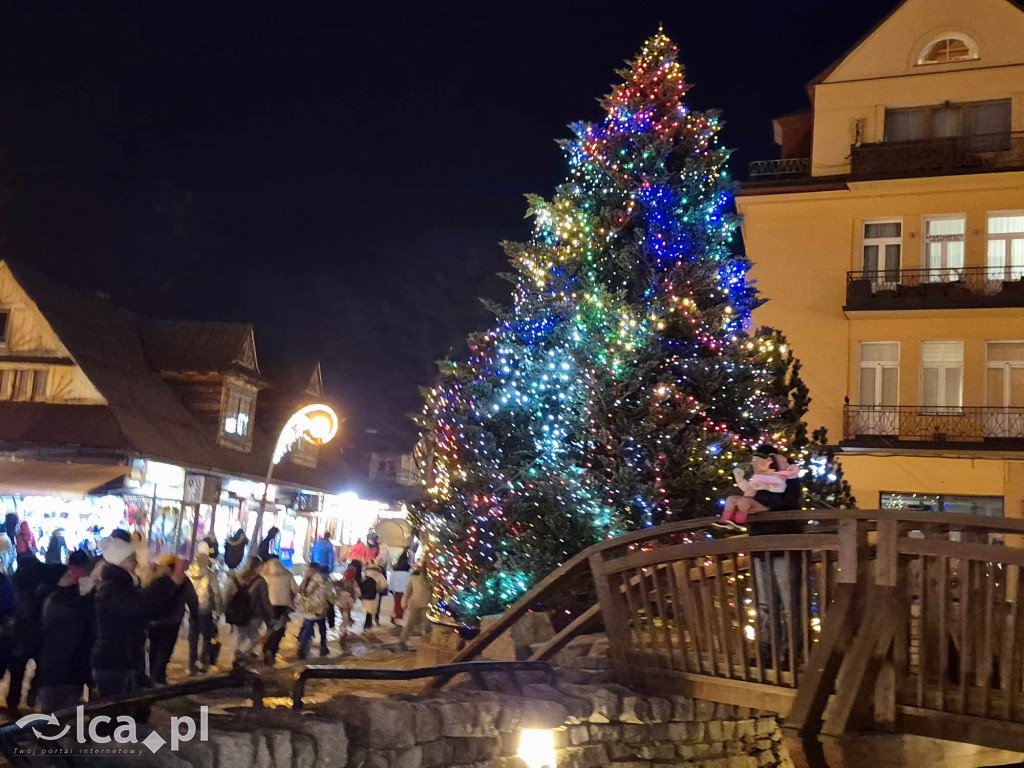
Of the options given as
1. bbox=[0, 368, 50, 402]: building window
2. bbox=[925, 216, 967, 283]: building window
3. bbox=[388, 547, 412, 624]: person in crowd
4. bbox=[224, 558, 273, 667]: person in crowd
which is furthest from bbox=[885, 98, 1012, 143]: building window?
bbox=[0, 368, 50, 402]: building window

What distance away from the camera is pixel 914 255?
22.8 metres

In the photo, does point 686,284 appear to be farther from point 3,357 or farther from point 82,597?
point 3,357

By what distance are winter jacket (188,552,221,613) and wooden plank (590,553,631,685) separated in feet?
23.4

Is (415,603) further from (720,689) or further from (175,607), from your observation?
(720,689)

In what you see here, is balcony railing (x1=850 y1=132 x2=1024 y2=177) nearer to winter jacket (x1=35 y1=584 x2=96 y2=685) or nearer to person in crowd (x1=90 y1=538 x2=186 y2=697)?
person in crowd (x1=90 y1=538 x2=186 y2=697)

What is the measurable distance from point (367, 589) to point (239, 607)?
5.52 metres

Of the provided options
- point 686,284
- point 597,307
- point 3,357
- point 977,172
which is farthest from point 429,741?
point 3,357

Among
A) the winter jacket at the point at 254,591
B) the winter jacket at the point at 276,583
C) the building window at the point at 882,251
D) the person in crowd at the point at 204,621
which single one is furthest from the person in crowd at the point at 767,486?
the building window at the point at 882,251

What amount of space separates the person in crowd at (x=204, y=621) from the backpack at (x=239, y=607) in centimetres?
48

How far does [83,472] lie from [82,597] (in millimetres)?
17806

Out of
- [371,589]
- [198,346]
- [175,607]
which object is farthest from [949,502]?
[198,346]

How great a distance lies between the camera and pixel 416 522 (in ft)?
48.3

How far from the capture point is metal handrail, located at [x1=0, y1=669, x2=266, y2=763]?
525 cm

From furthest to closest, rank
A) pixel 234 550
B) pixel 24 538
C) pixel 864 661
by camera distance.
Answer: pixel 24 538
pixel 234 550
pixel 864 661
